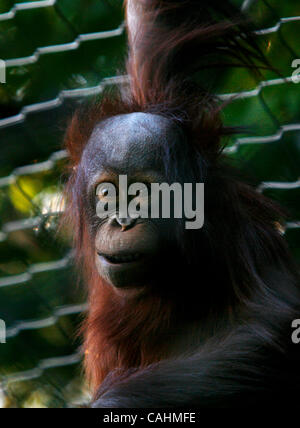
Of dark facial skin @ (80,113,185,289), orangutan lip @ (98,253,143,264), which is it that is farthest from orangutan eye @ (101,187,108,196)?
orangutan lip @ (98,253,143,264)

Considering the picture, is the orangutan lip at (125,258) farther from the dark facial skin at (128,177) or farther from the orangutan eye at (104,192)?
the orangutan eye at (104,192)

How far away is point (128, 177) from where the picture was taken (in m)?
1.58

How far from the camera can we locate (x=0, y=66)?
2236 millimetres

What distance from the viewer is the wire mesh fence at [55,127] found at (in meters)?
2.17

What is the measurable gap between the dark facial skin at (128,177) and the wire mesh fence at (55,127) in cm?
43

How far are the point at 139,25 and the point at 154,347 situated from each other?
822 millimetres

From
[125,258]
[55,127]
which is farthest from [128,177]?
[55,127]

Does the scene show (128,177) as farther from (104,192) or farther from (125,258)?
(125,258)

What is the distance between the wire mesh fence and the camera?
217 centimetres

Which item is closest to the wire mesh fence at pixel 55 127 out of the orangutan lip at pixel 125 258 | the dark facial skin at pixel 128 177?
the dark facial skin at pixel 128 177

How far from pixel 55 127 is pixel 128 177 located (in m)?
0.60

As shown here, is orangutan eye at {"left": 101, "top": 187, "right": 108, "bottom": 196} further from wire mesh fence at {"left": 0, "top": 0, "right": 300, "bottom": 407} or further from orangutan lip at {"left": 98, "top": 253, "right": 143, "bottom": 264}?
wire mesh fence at {"left": 0, "top": 0, "right": 300, "bottom": 407}

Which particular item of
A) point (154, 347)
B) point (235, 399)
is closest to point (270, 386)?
point (235, 399)
